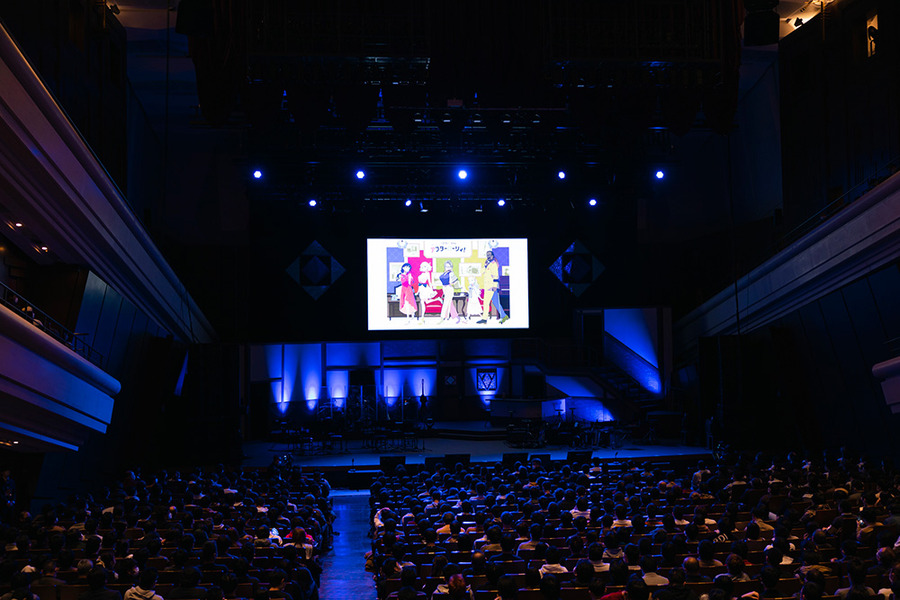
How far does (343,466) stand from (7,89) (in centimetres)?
1152

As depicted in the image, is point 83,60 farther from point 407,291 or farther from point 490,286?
point 490,286

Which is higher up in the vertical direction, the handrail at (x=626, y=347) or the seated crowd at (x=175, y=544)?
the handrail at (x=626, y=347)

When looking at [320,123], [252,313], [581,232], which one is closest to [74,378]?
[320,123]

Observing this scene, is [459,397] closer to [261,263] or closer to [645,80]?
[261,263]

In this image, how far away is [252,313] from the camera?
24.7m

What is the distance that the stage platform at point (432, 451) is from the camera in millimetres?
18922

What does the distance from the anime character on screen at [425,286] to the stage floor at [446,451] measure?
152 inches

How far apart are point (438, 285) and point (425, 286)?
395 millimetres

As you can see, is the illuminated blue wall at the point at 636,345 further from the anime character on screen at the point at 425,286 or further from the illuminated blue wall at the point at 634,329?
the anime character on screen at the point at 425,286

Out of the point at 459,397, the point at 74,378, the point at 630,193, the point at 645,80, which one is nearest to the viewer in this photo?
the point at 74,378

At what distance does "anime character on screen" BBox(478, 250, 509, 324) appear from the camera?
971 inches

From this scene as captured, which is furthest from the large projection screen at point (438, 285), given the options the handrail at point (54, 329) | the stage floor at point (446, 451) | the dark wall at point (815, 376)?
the handrail at point (54, 329)

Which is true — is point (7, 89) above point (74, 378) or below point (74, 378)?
above

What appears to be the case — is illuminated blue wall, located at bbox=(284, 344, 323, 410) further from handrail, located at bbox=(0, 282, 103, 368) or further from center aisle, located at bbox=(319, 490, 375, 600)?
handrail, located at bbox=(0, 282, 103, 368)
